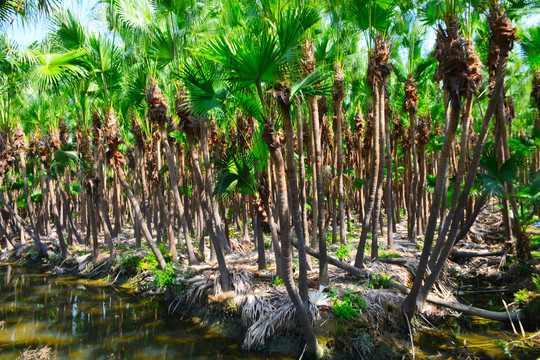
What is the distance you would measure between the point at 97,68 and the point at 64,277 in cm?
1009

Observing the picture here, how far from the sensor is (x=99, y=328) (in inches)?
429

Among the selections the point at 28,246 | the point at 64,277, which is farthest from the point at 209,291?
the point at 28,246

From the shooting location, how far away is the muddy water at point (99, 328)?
29.5 ft

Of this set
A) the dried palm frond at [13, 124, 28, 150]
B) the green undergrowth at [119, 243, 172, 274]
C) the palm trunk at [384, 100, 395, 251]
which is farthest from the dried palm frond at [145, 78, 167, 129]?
the dried palm frond at [13, 124, 28, 150]

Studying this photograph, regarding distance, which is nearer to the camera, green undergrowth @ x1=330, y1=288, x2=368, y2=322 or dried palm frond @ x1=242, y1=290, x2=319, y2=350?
green undergrowth @ x1=330, y1=288, x2=368, y2=322

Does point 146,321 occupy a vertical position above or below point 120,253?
below

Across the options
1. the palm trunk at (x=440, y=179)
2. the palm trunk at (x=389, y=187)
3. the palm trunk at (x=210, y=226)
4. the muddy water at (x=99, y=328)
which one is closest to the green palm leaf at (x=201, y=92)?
the palm trunk at (x=210, y=226)

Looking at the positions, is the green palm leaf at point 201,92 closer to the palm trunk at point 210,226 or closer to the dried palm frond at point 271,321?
the palm trunk at point 210,226

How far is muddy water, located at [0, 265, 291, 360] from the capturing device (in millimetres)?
8977

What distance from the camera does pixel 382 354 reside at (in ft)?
25.5

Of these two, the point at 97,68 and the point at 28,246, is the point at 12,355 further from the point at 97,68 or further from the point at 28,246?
the point at 28,246

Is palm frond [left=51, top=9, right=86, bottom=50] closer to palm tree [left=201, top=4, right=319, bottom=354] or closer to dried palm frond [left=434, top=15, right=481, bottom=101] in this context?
palm tree [left=201, top=4, right=319, bottom=354]

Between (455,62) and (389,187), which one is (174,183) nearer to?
(389,187)

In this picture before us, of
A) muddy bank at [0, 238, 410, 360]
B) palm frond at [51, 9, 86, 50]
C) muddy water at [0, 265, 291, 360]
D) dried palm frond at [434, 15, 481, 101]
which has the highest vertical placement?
palm frond at [51, 9, 86, 50]
